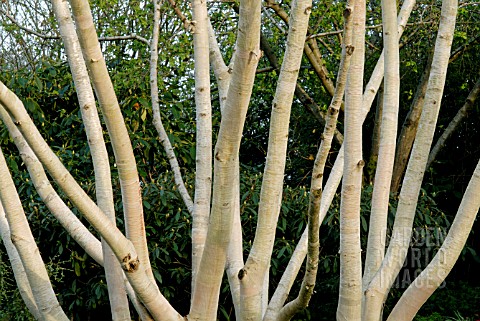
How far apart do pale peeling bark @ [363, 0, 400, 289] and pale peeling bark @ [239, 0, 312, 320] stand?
0.51 metres

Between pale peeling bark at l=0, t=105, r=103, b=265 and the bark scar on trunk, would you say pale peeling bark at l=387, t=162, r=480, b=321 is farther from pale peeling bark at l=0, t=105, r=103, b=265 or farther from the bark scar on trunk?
pale peeling bark at l=0, t=105, r=103, b=265

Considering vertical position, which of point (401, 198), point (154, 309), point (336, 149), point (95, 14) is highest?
point (95, 14)

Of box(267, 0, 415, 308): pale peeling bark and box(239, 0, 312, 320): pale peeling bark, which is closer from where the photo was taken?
box(239, 0, 312, 320): pale peeling bark

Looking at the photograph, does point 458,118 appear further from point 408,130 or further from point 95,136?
point 95,136

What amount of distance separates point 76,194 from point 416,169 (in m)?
1.39

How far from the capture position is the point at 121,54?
6996 mm

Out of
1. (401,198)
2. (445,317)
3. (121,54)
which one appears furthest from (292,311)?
(121,54)

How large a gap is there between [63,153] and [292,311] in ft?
13.3

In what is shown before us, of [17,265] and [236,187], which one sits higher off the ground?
[236,187]

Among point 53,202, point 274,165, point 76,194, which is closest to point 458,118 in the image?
point 274,165

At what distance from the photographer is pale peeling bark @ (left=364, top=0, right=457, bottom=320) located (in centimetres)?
268

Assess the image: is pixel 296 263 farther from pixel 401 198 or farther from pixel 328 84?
pixel 328 84

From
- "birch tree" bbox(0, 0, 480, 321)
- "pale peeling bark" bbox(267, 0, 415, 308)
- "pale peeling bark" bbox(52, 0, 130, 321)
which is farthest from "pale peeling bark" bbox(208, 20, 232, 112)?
"pale peeling bark" bbox(52, 0, 130, 321)

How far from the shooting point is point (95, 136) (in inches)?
98.0
